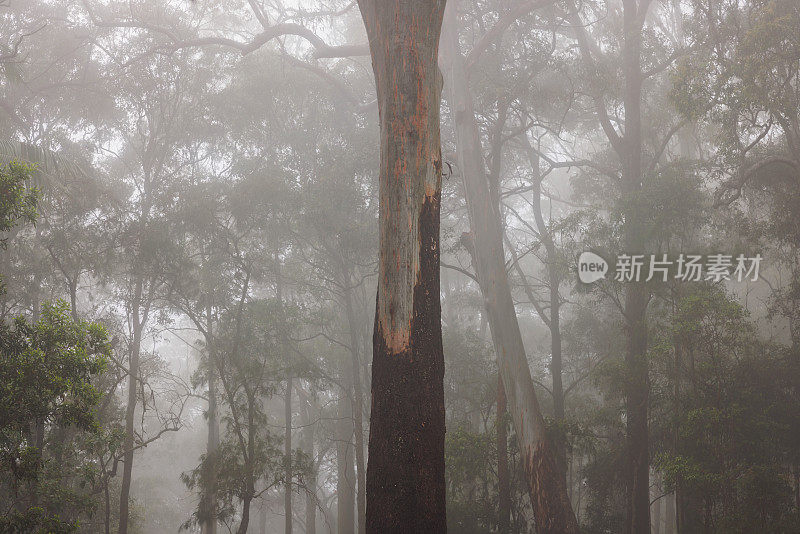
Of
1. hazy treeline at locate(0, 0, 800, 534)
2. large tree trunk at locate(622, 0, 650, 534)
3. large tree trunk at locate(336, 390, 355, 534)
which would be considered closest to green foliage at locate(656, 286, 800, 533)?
hazy treeline at locate(0, 0, 800, 534)

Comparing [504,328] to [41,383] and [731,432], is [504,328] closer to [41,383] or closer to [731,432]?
[731,432]

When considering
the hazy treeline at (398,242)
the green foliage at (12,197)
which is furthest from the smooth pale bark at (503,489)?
the green foliage at (12,197)

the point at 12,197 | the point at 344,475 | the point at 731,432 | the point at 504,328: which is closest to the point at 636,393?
the point at 731,432

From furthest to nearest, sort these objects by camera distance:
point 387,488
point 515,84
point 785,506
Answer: point 515,84 < point 785,506 < point 387,488

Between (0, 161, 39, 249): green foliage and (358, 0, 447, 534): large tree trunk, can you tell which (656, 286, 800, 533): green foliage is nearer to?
(358, 0, 447, 534): large tree trunk

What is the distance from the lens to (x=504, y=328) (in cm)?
987

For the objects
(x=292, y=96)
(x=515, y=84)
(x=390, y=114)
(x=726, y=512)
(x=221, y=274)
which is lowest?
(x=726, y=512)

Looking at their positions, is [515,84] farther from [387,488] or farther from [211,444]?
[211,444]

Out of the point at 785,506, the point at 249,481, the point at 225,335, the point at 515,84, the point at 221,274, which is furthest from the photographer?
the point at 221,274

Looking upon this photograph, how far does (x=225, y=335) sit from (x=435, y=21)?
9969 mm

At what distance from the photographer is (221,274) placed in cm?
1424

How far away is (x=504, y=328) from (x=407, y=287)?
253 inches

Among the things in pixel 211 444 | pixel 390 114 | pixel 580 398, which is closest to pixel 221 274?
pixel 211 444

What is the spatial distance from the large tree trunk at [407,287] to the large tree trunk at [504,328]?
240 inches
